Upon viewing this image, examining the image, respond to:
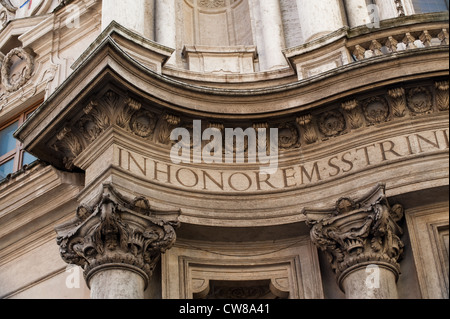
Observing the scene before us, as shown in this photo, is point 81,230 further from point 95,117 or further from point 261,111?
point 261,111

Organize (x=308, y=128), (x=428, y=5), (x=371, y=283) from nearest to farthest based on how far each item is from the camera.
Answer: (x=371, y=283) → (x=308, y=128) → (x=428, y=5)

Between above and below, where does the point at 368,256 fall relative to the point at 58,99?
below

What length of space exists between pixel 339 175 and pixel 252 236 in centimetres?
134

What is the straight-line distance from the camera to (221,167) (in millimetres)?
12438

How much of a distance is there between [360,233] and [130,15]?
18.3 ft

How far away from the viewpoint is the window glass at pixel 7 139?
1658 centimetres

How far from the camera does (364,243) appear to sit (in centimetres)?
1112

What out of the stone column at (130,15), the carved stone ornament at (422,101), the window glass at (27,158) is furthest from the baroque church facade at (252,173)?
the window glass at (27,158)

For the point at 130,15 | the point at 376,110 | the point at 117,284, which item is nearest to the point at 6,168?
the point at 130,15

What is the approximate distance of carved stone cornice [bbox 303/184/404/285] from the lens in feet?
36.3

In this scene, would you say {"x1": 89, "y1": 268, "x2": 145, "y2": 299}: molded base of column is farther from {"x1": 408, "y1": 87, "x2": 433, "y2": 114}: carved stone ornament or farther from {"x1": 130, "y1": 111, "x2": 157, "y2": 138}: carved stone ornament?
{"x1": 408, "y1": 87, "x2": 433, "y2": 114}: carved stone ornament

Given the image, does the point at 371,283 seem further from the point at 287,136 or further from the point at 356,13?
the point at 356,13

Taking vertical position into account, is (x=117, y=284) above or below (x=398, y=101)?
below
